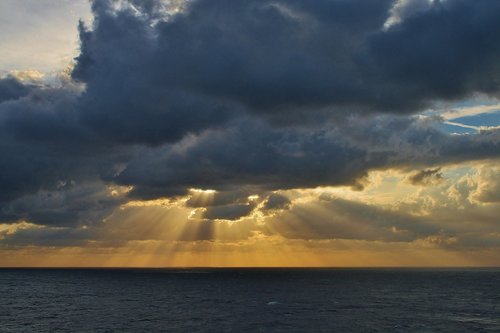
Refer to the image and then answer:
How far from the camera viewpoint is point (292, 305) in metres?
144

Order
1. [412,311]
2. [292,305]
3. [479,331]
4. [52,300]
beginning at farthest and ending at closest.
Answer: [52,300]
[292,305]
[412,311]
[479,331]

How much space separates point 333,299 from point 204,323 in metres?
65.8

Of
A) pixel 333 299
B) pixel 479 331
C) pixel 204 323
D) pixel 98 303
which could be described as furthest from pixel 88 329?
pixel 333 299

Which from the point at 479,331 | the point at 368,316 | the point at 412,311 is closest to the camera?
the point at 479,331

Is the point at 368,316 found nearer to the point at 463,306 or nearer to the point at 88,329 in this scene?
the point at 463,306

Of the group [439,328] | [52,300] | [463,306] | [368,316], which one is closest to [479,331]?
[439,328]

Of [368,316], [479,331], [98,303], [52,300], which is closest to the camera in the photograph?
[479,331]

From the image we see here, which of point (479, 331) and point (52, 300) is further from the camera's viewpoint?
point (52, 300)

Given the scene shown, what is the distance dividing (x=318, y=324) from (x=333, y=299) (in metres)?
60.3

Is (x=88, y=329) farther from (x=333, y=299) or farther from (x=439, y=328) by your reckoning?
(x=333, y=299)

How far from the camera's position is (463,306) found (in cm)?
14512

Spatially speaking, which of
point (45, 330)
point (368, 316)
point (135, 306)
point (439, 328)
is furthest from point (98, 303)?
point (439, 328)

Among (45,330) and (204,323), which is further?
(204,323)

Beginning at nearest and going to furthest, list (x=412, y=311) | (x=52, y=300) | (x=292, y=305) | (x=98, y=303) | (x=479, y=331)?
(x=479, y=331) < (x=412, y=311) < (x=292, y=305) < (x=98, y=303) < (x=52, y=300)
